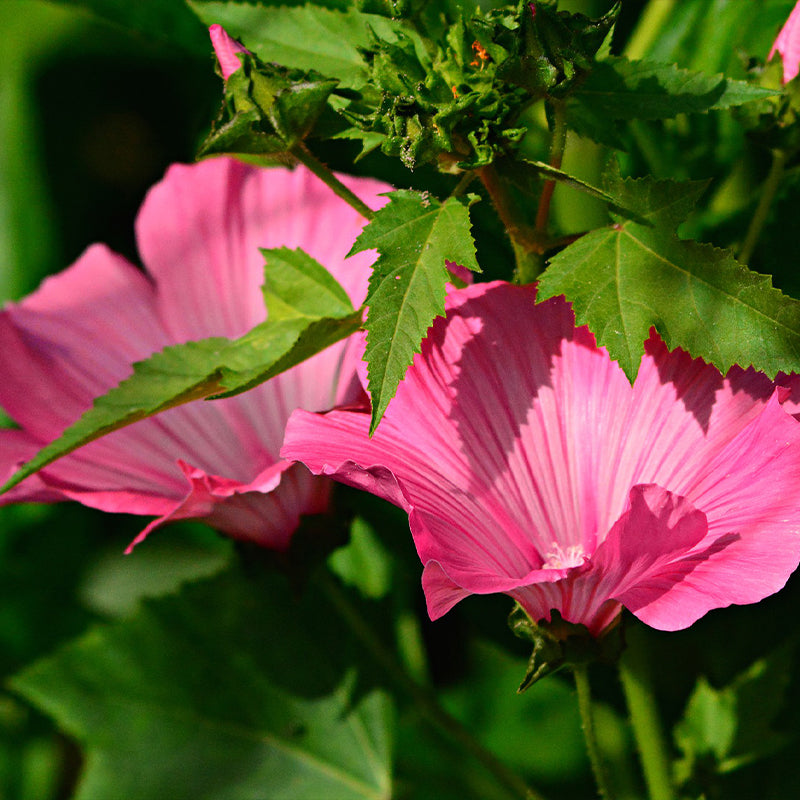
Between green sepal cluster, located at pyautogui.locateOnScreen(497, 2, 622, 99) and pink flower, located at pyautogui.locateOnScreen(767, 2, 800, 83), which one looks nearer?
green sepal cluster, located at pyautogui.locateOnScreen(497, 2, 622, 99)

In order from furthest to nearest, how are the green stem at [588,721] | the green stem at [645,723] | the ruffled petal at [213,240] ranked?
1. the ruffled petal at [213,240]
2. the green stem at [645,723]
3. the green stem at [588,721]

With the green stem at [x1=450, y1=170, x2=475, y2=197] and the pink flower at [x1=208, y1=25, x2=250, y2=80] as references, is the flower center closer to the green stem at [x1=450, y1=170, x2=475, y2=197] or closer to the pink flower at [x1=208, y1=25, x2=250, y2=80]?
the green stem at [x1=450, y1=170, x2=475, y2=197]

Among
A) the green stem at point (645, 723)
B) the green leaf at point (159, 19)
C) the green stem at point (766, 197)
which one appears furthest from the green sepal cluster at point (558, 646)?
the green leaf at point (159, 19)

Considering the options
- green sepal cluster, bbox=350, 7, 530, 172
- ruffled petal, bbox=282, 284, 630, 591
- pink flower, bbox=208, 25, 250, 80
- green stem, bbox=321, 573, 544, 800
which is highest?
green sepal cluster, bbox=350, 7, 530, 172

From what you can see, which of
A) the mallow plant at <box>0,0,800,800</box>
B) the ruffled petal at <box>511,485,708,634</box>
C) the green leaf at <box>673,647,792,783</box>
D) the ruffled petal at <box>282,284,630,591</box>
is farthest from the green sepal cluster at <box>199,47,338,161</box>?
the green leaf at <box>673,647,792,783</box>

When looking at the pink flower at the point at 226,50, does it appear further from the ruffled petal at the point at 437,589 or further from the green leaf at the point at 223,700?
the green leaf at the point at 223,700

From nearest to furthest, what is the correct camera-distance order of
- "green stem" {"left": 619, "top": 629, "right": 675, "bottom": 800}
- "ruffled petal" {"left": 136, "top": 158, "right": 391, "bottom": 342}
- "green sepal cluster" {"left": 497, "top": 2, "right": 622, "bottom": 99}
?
1. "green sepal cluster" {"left": 497, "top": 2, "right": 622, "bottom": 99}
2. "green stem" {"left": 619, "top": 629, "right": 675, "bottom": 800}
3. "ruffled petal" {"left": 136, "top": 158, "right": 391, "bottom": 342}
